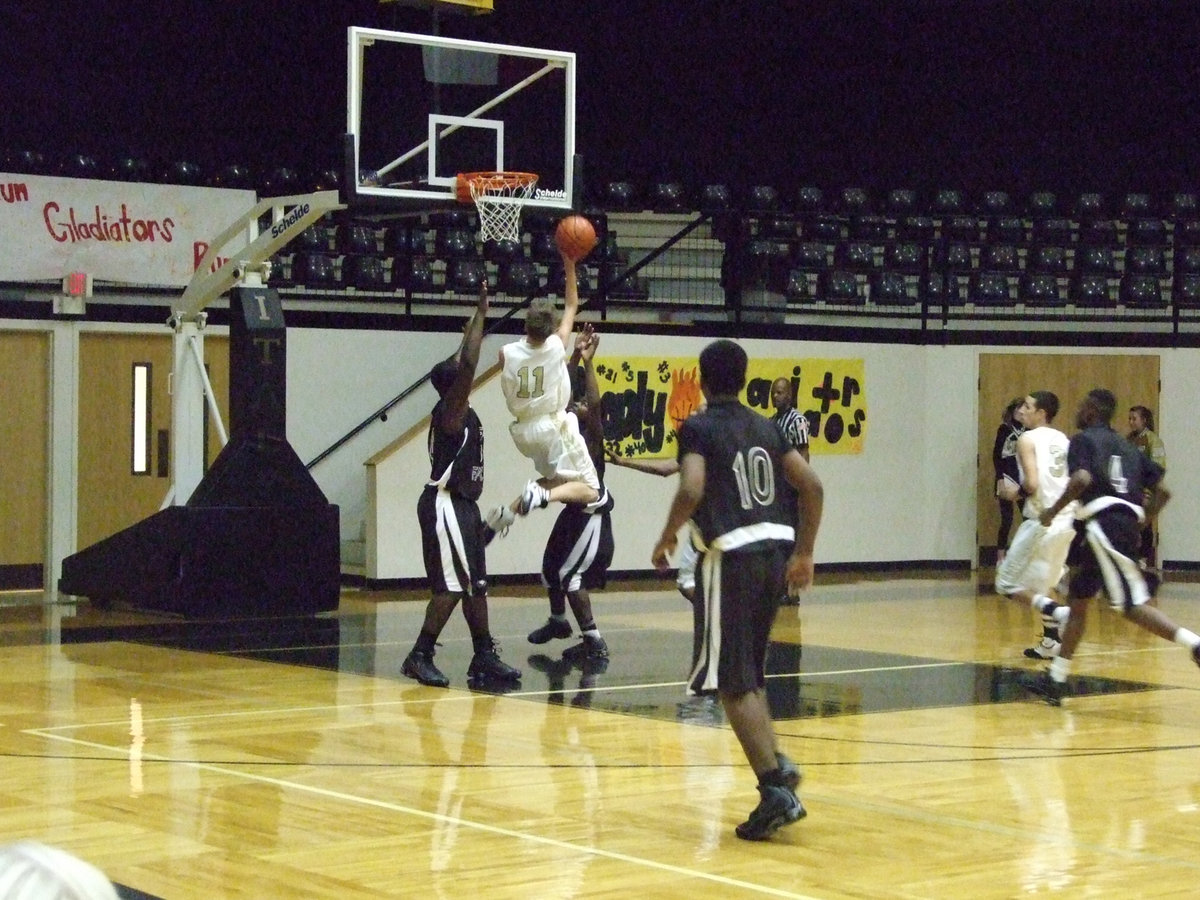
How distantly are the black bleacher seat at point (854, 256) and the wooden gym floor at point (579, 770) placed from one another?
8.49 meters

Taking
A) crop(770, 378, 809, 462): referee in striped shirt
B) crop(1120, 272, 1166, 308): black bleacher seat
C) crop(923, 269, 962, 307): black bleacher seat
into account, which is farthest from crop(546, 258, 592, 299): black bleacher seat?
crop(1120, 272, 1166, 308): black bleacher seat

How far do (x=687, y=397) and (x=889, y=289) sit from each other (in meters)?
3.48

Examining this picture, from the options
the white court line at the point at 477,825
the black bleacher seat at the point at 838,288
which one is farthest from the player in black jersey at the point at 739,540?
the black bleacher seat at the point at 838,288

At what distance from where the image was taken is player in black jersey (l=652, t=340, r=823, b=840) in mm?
6730

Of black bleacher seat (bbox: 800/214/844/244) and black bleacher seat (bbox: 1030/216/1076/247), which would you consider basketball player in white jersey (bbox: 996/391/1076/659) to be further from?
black bleacher seat (bbox: 1030/216/1076/247)

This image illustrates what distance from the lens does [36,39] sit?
20.8 m

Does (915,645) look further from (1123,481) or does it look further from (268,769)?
(268,769)

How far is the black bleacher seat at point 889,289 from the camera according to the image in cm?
2095

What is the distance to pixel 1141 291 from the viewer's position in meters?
21.4

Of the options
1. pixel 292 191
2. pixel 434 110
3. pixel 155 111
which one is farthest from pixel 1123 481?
pixel 155 111

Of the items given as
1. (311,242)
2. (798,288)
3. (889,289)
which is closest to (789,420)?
(798,288)

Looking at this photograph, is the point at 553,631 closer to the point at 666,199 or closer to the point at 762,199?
the point at 666,199

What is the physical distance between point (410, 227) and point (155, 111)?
4.07 meters

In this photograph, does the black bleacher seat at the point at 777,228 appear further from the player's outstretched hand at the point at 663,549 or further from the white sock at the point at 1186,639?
the player's outstretched hand at the point at 663,549
